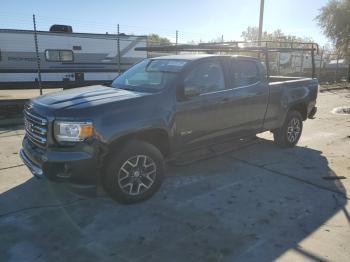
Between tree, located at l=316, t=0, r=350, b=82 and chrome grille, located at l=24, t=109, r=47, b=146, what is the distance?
31.2 m

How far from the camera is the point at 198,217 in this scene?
14.2ft

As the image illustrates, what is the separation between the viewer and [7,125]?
31.0ft

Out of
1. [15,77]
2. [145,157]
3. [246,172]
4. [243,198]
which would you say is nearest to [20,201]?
[145,157]

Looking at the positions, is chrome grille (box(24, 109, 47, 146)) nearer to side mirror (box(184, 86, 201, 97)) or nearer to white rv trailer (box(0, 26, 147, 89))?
side mirror (box(184, 86, 201, 97))

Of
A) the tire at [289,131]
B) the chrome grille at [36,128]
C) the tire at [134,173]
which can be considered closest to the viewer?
the chrome grille at [36,128]

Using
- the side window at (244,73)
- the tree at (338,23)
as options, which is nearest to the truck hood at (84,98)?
the side window at (244,73)

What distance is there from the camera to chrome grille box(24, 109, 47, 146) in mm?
4289

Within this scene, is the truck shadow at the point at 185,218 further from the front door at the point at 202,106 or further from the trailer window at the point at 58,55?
the trailer window at the point at 58,55

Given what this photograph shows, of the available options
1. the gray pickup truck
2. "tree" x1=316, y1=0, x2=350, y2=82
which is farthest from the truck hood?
"tree" x1=316, y1=0, x2=350, y2=82

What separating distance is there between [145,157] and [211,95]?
4.89 ft

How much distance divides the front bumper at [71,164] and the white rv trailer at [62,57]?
34.5 ft

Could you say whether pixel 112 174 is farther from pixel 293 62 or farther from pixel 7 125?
pixel 293 62

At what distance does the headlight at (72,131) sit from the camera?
412 cm

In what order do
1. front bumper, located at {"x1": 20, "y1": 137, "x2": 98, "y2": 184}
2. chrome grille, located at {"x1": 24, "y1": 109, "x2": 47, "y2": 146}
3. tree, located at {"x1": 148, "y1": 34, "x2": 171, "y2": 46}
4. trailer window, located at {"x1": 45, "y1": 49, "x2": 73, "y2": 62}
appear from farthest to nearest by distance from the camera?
tree, located at {"x1": 148, "y1": 34, "x2": 171, "y2": 46}
trailer window, located at {"x1": 45, "y1": 49, "x2": 73, "y2": 62}
chrome grille, located at {"x1": 24, "y1": 109, "x2": 47, "y2": 146}
front bumper, located at {"x1": 20, "y1": 137, "x2": 98, "y2": 184}
